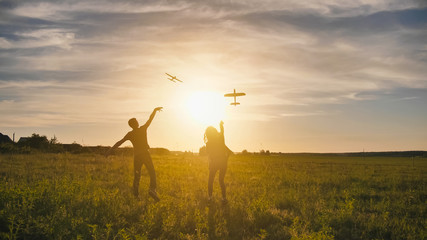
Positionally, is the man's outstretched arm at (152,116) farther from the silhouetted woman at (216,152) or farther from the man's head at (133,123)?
the silhouetted woman at (216,152)

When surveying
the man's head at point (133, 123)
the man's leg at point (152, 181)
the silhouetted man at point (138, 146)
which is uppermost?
the man's head at point (133, 123)

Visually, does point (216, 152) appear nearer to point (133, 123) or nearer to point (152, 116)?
point (152, 116)

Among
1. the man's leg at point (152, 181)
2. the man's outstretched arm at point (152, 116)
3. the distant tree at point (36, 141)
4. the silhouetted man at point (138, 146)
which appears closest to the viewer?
the man's leg at point (152, 181)

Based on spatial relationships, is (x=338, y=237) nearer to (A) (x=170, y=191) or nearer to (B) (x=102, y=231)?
(B) (x=102, y=231)

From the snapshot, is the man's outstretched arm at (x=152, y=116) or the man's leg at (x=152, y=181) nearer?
the man's leg at (x=152, y=181)

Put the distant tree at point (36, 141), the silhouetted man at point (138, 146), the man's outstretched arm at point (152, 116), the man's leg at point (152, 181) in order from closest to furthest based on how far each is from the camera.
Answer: the man's leg at point (152, 181) → the silhouetted man at point (138, 146) → the man's outstretched arm at point (152, 116) → the distant tree at point (36, 141)

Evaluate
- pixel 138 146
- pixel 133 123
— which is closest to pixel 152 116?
pixel 133 123

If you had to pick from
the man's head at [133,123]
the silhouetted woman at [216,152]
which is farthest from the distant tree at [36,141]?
the silhouetted woman at [216,152]

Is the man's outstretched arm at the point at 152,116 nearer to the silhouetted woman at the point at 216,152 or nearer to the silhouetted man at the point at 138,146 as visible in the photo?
the silhouetted man at the point at 138,146

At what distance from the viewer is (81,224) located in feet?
20.2

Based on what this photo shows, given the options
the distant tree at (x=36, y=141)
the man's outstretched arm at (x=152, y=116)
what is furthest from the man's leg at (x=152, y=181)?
the distant tree at (x=36, y=141)

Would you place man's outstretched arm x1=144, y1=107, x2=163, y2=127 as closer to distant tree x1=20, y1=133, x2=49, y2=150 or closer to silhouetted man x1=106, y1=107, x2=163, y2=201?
silhouetted man x1=106, y1=107, x2=163, y2=201

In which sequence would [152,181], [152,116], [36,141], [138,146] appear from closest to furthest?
[152,181] < [138,146] < [152,116] < [36,141]

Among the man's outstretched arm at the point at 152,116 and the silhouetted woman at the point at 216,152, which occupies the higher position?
the man's outstretched arm at the point at 152,116
